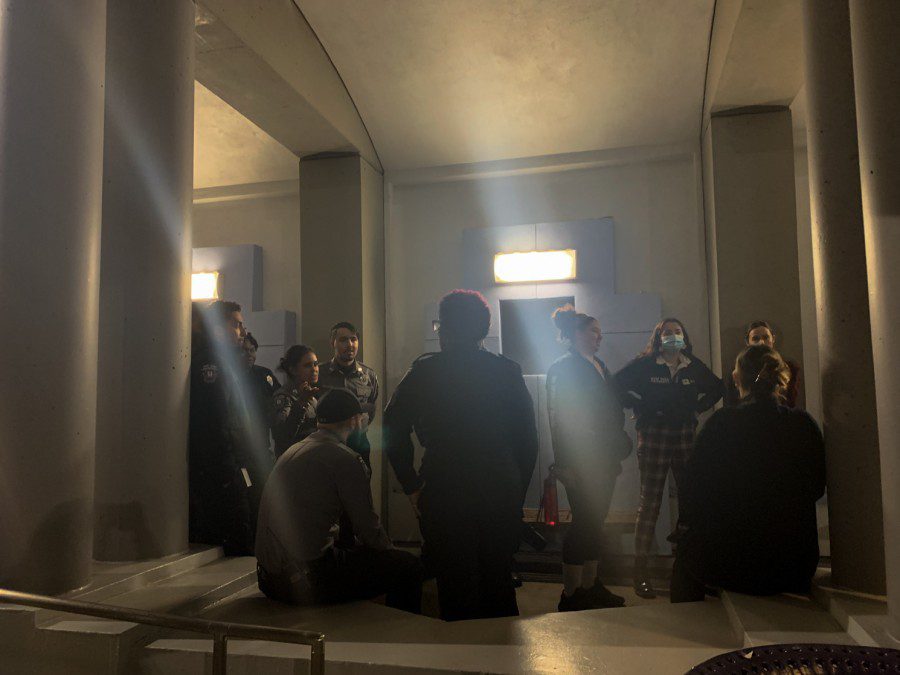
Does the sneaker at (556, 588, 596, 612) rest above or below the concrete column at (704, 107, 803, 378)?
below

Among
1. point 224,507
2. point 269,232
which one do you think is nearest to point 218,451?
point 224,507

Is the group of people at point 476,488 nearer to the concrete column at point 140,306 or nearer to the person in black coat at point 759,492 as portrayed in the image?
the person in black coat at point 759,492

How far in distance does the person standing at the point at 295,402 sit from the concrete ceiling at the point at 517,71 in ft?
8.69

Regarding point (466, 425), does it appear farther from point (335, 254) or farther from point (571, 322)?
point (335, 254)

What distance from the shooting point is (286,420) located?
4.33m

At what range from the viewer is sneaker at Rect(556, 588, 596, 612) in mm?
3715

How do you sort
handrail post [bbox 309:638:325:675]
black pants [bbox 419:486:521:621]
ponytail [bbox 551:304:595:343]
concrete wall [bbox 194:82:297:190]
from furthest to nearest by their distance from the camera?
concrete wall [bbox 194:82:297:190]
ponytail [bbox 551:304:595:343]
black pants [bbox 419:486:521:621]
handrail post [bbox 309:638:325:675]

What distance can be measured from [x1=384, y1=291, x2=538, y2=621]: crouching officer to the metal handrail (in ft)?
2.92

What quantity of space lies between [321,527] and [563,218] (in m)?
4.36

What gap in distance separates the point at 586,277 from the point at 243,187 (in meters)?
3.78

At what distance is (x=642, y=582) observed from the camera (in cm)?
439

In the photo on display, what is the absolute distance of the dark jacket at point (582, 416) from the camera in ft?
13.0

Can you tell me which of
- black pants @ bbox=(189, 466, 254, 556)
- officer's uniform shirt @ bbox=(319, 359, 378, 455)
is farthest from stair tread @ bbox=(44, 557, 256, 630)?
officer's uniform shirt @ bbox=(319, 359, 378, 455)

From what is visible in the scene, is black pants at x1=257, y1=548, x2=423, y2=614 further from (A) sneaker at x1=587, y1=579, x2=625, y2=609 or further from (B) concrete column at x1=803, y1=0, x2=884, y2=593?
(B) concrete column at x1=803, y1=0, x2=884, y2=593
